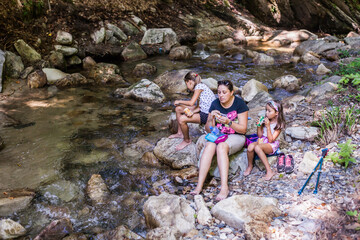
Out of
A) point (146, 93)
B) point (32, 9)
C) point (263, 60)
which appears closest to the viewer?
point (146, 93)

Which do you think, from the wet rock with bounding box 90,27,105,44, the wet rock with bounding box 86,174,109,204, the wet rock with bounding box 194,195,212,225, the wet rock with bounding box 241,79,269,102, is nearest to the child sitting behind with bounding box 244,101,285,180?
the wet rock with bounding box 194,195,212,225

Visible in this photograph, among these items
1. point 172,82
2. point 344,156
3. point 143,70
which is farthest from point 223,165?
point 143,70

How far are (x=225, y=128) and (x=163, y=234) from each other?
66.1 inches

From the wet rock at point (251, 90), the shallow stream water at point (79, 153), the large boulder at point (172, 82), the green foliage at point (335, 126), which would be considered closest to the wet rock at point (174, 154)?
the shallow stream water at point (79, 153)

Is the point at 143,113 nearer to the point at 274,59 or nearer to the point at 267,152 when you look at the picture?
the point at 267,152

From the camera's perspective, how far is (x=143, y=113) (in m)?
6.58

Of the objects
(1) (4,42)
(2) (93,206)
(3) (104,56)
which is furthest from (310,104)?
(1) (4,42)

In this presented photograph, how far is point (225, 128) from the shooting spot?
3838mm

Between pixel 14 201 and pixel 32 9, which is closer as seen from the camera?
pixel 14 201

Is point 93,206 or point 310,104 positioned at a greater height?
point 310,104

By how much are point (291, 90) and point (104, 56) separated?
23.0 feet

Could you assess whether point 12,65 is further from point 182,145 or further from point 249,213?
point 249,213

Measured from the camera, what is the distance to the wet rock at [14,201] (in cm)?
342

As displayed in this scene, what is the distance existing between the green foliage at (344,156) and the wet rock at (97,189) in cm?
289
